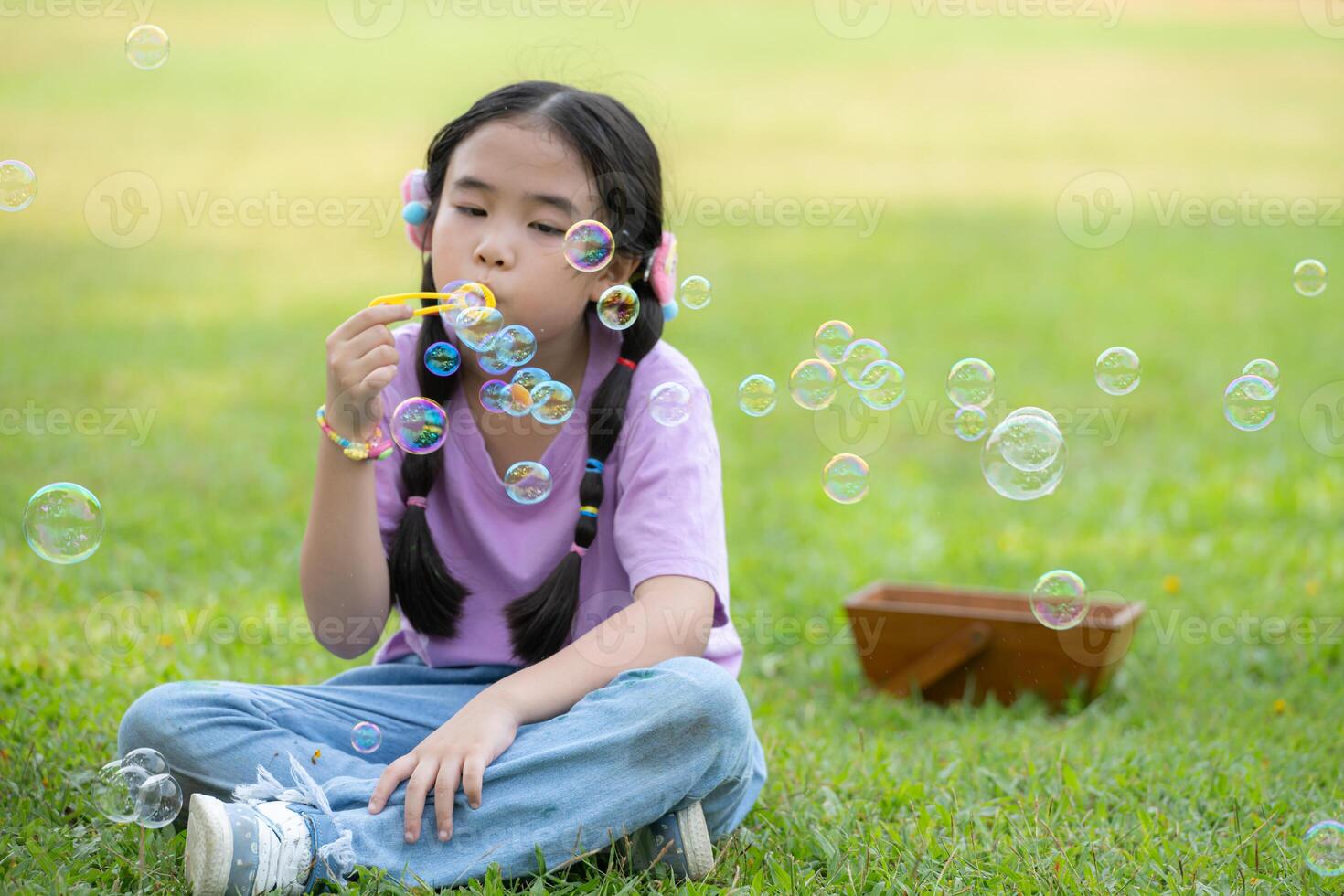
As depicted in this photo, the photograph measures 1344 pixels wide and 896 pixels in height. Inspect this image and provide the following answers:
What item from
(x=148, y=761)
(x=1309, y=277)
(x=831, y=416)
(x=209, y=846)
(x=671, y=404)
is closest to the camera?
(x=209, y=846)

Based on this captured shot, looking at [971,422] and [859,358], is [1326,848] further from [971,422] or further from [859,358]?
[859,358]

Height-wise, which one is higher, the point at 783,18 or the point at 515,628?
the point at 783,18

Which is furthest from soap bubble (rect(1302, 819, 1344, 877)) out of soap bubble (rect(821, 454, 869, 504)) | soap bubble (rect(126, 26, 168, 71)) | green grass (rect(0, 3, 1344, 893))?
soap bubble (rect(126, 26, 168, 71))

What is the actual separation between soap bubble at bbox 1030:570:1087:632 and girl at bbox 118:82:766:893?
61 cm

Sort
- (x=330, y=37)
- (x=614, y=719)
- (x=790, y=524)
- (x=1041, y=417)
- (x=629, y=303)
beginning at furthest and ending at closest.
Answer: (x=330, y=37) → (x=790, y=524) → (x=1041, y=417) → (x=629, y=303) → (x=614, y=719)

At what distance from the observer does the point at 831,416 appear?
5.61m

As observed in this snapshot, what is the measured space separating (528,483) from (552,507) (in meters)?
0.12

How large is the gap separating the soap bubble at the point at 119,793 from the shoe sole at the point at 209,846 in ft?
0.53

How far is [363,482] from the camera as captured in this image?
206 cm

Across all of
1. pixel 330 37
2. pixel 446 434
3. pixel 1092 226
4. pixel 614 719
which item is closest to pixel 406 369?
pixel 446 434

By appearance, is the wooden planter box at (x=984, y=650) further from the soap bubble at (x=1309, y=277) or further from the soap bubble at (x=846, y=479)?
the soap bubble at (x=1309, y=277)

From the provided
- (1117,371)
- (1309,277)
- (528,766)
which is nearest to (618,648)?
(528,766)

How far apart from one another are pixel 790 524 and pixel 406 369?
2117 mm

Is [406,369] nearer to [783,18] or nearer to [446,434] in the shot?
[446,434]
